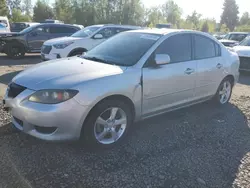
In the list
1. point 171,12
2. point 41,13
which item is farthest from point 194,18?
point 41,13

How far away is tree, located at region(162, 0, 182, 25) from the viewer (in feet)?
217

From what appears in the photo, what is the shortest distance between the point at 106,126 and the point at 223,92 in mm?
3226

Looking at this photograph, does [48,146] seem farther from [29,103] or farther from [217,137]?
[217,137]

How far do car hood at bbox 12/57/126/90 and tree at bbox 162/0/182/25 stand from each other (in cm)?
6406

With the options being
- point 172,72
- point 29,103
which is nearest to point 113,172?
point 29,103

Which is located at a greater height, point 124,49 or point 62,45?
point 124,49

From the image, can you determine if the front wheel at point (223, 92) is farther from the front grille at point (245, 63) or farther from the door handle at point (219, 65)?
the front grille at point (245, 63)

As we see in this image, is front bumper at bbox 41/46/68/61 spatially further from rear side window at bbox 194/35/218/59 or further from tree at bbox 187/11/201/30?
tree at bbox 187/11/201/30

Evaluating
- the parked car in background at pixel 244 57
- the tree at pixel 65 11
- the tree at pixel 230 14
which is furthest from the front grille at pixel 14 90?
the tree at pixel 230 14

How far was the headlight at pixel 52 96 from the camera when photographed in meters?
3.28

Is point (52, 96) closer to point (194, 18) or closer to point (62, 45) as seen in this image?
point (62, 45)

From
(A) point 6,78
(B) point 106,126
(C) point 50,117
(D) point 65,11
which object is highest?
(D) point 65,11

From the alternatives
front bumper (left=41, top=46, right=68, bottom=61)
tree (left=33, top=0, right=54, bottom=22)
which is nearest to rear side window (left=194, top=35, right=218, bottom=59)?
front bumper (left=41, top=46, right=68, bottom=61)

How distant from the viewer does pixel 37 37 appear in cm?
1326
